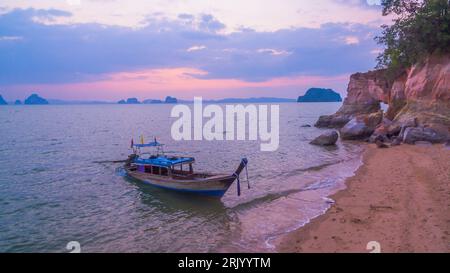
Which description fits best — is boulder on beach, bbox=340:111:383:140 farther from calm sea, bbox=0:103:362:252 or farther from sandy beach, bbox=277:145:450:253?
sandy beach, bbox=277:145:450:253

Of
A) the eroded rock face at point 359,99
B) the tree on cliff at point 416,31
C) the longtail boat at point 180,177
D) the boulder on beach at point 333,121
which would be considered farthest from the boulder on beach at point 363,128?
the longtail boat at point 180,177

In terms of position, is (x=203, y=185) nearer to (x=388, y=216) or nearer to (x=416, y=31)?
(x=388, y=216)

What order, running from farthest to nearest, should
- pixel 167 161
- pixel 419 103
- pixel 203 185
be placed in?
pixel 419 103 < pixel 167 161 < pixel 203 185

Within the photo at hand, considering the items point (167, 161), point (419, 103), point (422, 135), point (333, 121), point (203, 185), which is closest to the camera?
point (203, 185)

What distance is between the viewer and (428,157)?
2425 cm

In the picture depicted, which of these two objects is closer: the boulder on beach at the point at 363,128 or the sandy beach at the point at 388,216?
the sandy beach at the point at 388,216

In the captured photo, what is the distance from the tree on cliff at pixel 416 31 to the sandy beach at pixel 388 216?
1562 cm

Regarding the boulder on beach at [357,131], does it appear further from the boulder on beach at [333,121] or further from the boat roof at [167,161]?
the boat roof at [167,161]

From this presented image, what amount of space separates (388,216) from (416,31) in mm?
26765

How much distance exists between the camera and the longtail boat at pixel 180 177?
17.9 meters

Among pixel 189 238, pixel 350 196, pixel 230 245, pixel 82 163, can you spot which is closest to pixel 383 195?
pixel 350 196

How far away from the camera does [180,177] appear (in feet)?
65.4

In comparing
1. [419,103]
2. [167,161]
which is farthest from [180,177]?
[419,103]
